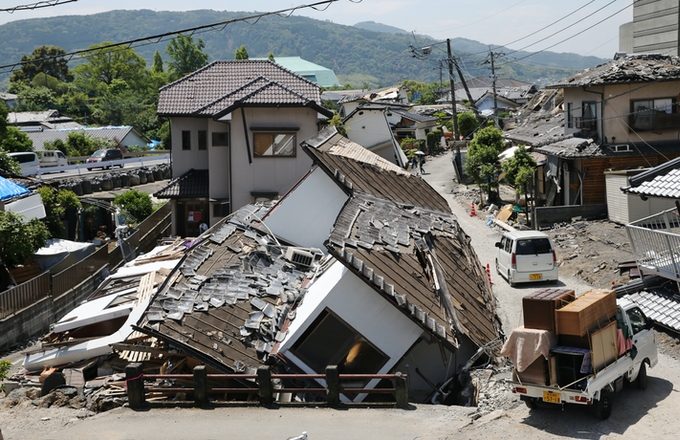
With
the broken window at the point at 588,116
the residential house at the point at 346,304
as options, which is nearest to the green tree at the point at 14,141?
the residential house at the point at 346,304

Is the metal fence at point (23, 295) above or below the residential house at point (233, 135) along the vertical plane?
below

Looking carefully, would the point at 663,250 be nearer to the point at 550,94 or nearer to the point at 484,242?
the point at 484,242

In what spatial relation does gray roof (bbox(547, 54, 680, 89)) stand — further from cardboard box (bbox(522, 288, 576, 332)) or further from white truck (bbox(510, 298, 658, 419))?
cardboard box (bbox(522, 288, 576, 332))

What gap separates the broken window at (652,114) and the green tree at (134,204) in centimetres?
2336

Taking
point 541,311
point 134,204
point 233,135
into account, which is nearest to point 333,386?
point 541,311

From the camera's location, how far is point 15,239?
23.3 m

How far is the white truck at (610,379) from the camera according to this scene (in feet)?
34.2

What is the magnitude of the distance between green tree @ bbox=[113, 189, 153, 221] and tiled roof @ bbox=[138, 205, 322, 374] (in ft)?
54.1

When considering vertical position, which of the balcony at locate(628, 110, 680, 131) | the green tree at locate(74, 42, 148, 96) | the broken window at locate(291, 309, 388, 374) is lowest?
the broken window at locate(291, 309, 388, 374)

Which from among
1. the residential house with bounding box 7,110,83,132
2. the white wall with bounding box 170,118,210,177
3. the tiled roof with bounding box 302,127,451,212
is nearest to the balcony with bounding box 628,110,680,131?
the tiled roof with bounding box 302,127,451,212

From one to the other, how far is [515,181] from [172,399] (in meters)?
22.3

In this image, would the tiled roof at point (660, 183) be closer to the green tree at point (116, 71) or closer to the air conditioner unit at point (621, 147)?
the air conditioner unit at point (621, 147)

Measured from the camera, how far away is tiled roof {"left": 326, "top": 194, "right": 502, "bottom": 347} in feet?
44.5

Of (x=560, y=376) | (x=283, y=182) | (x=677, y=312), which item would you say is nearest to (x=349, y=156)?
(x=283, y=182)
